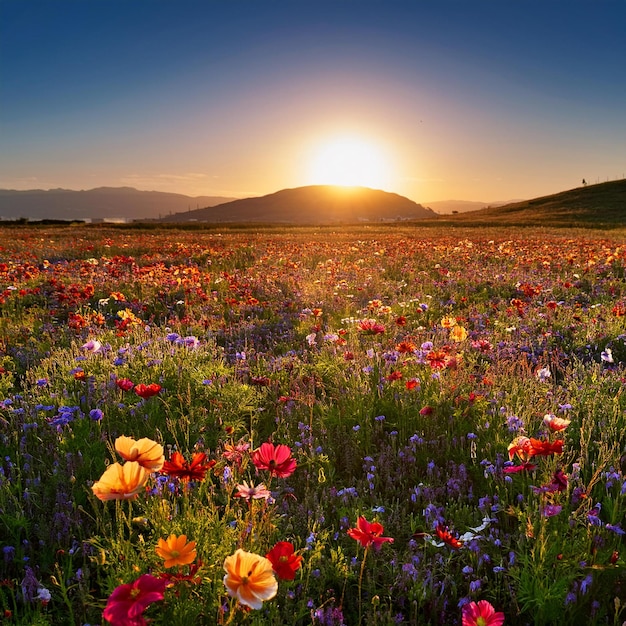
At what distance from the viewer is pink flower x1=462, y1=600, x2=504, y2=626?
5.04 ft

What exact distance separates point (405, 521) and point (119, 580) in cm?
150

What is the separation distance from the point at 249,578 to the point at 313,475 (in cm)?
172

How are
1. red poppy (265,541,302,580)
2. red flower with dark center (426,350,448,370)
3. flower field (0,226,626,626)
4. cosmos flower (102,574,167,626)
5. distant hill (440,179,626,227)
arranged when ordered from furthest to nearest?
1. distant hill (440,179,626,227)
2. red flower with dark center (426,350,448,370)
3. flower field (0,226,626,626)
4. red poppy (265,541,302,580)
5. cosmos flower (102,574,167,626)

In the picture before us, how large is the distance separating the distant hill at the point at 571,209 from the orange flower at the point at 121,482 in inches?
1966

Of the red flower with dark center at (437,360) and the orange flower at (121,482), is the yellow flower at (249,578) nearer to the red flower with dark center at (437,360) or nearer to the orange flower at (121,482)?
the orange flower at (121,482)

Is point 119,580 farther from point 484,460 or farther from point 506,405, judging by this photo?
point 506,405

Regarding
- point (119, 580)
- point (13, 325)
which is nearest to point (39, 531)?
point (119, 580)

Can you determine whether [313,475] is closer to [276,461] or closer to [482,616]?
[276,461]

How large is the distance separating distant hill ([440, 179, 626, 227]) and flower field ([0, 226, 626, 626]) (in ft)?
153

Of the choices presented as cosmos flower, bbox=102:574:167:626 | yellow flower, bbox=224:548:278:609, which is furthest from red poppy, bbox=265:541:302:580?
cosmos flower, bbox=102:574:167:626

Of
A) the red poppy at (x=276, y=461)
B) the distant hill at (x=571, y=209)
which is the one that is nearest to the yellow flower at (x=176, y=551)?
the red poppy at (x=276, y=461)

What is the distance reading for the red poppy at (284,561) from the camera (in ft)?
5.03

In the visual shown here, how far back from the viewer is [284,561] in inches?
62.1

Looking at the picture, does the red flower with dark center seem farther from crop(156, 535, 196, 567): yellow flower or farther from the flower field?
crop(156, 535, 196, 567): yellow flower
